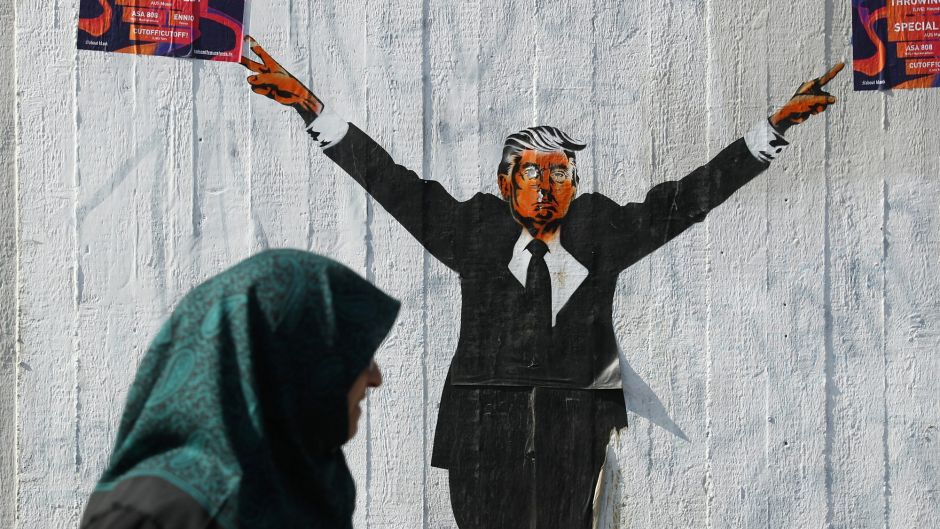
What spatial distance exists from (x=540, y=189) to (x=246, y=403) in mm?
1634

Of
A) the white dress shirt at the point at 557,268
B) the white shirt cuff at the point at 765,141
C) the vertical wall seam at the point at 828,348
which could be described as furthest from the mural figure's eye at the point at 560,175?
the vertical wall seam at the point at 828,348

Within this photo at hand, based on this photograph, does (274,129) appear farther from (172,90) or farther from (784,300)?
(784,300)

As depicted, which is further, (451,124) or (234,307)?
(451,124)

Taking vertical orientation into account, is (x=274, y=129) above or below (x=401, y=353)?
above

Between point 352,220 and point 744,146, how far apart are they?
45.2 inches

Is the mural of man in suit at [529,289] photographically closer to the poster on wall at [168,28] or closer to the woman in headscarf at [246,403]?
the poster on wall at [168,28]

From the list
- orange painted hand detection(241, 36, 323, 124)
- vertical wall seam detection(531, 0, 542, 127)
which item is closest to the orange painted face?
vertical wall seam detection(531, 0, 542, 127)

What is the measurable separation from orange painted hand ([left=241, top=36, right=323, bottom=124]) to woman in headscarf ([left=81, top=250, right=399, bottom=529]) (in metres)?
1.50

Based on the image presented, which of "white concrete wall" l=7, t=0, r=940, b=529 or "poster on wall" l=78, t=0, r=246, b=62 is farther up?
"poster on wall" l=78, t=0, r=246, b=62

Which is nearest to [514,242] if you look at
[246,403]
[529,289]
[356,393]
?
[529,289]

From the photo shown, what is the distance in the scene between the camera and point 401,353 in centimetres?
268

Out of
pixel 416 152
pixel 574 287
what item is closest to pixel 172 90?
pixel 416 152

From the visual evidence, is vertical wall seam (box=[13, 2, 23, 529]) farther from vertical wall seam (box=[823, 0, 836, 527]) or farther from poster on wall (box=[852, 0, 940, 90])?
poster on wall (box=[852, 0, 940, 90])

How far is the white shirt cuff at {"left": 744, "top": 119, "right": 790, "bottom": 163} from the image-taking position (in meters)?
2.65
